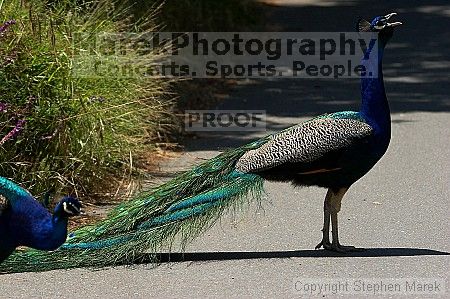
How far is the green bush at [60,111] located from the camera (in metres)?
8.05

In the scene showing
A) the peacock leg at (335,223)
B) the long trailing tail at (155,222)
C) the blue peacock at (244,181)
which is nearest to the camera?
the long trailing tail at (155,222)

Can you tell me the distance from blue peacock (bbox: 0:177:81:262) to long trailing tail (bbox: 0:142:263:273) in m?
1.13

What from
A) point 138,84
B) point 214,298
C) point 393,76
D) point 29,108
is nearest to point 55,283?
point 214,298

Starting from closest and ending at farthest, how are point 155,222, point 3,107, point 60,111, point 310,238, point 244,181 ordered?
point 155,222
point 244,181
point 310,238
point 3,107
point 60,111

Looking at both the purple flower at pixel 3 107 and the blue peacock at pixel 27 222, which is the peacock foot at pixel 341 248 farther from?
the purple flower at pixel 3 107

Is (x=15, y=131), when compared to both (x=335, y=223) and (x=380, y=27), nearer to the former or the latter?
(x=335, y=223)

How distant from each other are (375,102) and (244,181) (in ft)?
3.32

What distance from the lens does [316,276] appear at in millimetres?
6480

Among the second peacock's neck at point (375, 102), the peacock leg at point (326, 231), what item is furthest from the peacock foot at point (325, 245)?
the second peacock's neck at point (375, 102)

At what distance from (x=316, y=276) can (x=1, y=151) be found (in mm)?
2802

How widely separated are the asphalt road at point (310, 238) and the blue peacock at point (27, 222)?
0.85 metres

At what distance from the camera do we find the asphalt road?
20.6 feet

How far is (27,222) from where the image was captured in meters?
5.35

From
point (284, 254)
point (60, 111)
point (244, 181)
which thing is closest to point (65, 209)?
point (244, 181)
